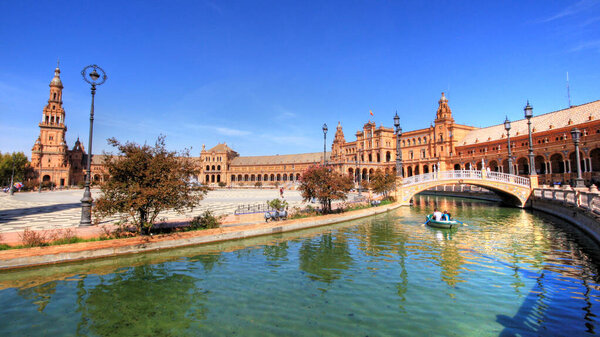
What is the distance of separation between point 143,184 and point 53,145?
340 feet

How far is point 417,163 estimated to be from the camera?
80.2 meters

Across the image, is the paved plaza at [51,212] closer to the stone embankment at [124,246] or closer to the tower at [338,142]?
the stone embankment at [124,246]

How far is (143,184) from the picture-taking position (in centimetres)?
1112

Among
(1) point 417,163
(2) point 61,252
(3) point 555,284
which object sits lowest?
(3) point 555,284

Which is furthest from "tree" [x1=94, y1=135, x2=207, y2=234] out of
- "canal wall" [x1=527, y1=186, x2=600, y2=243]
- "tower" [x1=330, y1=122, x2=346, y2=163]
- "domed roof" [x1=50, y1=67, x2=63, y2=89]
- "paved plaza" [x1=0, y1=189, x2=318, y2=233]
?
"domed roof" [x1=50, y1=67, x2=63, y2=89]

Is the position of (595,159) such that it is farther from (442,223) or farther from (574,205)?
(442,223)

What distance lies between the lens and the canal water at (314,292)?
19.1 ft

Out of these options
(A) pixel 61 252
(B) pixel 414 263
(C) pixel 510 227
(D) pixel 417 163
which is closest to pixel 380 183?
(C) pixel 510 227

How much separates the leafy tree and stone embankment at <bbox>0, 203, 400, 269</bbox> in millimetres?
86847

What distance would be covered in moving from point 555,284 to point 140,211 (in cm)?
1356

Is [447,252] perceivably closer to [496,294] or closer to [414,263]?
[414,263]

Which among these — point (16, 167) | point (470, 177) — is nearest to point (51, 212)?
point (470, 177)

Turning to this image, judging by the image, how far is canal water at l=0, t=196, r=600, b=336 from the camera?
19.1 feet

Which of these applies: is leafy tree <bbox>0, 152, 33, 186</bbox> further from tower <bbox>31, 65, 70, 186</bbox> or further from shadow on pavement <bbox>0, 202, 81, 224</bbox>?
shadow on pavement <bbox>0, 202, 81, 224</bbox>
